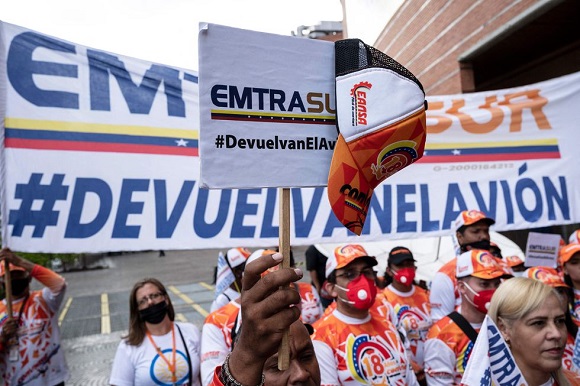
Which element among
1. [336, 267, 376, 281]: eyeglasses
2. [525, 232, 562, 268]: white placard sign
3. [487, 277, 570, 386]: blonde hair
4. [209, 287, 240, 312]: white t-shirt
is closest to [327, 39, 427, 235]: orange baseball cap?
[487, 277, 570, 386]: blonde hair

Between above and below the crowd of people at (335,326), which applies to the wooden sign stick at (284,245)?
above

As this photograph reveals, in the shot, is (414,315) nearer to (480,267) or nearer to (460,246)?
(460,246)

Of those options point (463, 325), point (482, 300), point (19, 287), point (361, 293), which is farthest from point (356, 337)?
point (19, 287)

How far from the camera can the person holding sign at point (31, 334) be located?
389 cm

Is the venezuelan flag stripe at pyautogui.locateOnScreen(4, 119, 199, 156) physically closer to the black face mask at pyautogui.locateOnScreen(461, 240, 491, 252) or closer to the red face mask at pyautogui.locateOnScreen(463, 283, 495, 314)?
the red face mask at pyautogui.locateOnScreen(463, 283, 495, 314)

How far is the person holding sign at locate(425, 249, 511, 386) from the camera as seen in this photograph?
292 cm

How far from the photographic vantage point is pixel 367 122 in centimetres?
149

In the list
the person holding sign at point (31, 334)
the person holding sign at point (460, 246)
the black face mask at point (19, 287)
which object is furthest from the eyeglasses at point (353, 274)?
the black face mask at point (19, 287)

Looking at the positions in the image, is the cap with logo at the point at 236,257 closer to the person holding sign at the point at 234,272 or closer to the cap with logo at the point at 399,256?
the person holding sign at the point at 234,272

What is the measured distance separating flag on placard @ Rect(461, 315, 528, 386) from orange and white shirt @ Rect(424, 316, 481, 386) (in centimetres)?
85

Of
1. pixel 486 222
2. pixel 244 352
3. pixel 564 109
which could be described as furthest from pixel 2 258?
pixel 564 109

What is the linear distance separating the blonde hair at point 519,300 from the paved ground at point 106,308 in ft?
20.3

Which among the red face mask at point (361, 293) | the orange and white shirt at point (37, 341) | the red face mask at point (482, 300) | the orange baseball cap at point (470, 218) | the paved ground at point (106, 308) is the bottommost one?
the paved ground at point (106, 308)

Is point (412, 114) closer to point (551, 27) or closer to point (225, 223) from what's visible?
point (225, 223)
